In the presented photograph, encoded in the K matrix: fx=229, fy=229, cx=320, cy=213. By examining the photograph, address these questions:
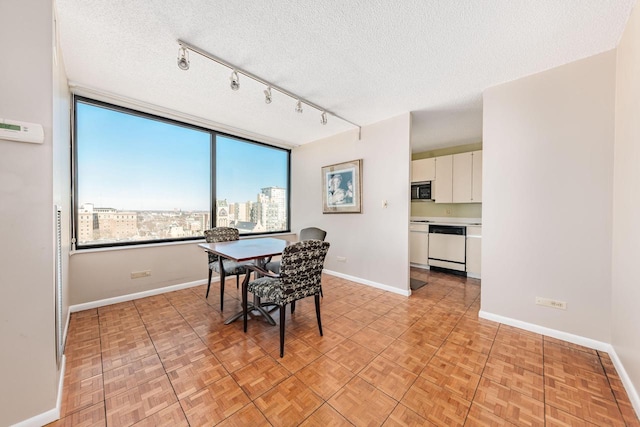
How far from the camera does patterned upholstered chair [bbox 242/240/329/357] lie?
1.92 metres

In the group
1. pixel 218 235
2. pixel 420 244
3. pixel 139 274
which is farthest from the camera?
pixel 420 244

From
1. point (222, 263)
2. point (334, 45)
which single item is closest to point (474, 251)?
point (334, 45)

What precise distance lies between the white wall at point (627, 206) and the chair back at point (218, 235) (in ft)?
12.2

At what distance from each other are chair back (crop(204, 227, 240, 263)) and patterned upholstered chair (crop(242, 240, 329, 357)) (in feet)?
3.85

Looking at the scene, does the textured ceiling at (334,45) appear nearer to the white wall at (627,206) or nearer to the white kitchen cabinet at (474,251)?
the white wall at (627,206)

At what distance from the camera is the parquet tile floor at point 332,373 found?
1.34 metres

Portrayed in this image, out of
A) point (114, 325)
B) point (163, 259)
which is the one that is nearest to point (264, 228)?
point (163, 259)

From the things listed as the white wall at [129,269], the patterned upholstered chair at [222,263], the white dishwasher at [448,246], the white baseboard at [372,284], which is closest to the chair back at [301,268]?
the patterned upholstered chair at [222,263]

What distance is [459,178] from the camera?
4367mm

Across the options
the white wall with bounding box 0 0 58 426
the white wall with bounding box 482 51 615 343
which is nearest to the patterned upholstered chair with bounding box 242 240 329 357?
the white wall with bounding box 0 0 58 426

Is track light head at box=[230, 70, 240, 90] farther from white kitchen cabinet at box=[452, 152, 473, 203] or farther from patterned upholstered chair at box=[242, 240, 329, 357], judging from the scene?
white kitchen cabinet at box=[452, 152, 473, 203]

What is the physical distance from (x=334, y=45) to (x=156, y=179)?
300 centimetres

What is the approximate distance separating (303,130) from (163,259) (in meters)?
2.94

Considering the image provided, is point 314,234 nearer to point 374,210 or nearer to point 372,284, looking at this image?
point 374,210
